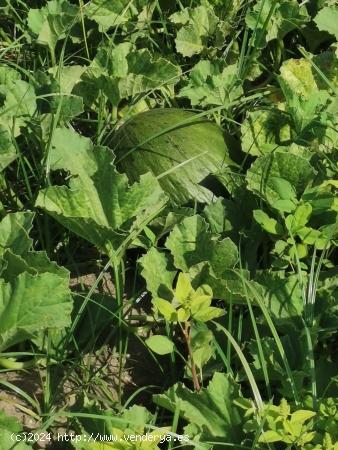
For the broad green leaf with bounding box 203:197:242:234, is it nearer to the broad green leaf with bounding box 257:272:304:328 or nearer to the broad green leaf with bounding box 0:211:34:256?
the broad green leaf with bounding box 257:272:304:328

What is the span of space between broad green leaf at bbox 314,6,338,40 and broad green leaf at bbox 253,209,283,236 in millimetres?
A: 1075

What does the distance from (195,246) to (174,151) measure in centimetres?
52

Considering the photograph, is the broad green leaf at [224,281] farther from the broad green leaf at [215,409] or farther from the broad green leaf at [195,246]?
the broad green leaf at [215,409]

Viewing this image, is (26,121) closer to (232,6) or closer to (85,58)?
(85,58)

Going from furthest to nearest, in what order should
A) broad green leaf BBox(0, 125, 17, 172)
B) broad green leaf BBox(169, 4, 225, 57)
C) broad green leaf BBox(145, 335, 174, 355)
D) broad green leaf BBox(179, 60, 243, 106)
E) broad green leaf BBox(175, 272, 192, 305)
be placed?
1. broad green leaf BBox(169, 4, 225, 57)
2. broad green leaf BBox(179, 60, 243, 106)
3. broad green leaf BBox(0, 125, 17, 172)
4. broad green leaf BBox(145, 335, 174, 355)
5. broad green leaf BBox(175, 272, 192, 305)

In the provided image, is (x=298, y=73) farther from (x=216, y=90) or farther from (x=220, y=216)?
(x=220, y=216)

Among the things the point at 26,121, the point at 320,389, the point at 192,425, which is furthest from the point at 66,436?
the point at 26,121

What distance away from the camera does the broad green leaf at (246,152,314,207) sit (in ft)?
8.38

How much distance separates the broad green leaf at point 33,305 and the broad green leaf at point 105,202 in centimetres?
28

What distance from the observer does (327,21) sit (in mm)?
3189

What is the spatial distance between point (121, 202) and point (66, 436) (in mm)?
745

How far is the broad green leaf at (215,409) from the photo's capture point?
6.63 ft

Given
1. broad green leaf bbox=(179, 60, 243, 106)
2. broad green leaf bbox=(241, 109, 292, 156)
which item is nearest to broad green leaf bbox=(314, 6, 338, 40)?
broad green leaf bbox=(179, 60, 243, 106)

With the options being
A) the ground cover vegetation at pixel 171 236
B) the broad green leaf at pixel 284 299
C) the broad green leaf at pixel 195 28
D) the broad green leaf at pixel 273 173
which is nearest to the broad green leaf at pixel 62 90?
the ground cover vegetation at pixel 171 236
